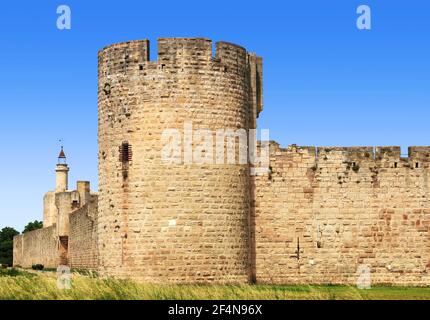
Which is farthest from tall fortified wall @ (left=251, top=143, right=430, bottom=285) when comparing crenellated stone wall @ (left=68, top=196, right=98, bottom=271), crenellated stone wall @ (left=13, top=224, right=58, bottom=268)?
crenellated stone wall @ (left=13, top=224, right=58, bottom=268)

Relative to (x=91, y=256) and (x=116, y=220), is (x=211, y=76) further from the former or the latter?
(x=91, y=256)

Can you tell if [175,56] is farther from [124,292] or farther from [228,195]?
[124,292]

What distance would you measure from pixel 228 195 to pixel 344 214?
4157 millimetres

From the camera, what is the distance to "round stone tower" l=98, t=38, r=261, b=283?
25.0m

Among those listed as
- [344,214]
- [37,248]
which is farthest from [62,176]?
[344,214]

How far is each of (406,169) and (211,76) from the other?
6867 mm

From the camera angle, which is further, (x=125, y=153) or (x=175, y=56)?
(x=125, y=153)

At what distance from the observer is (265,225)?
89.6ft

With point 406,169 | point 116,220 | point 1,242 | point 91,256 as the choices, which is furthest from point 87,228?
point 1,242

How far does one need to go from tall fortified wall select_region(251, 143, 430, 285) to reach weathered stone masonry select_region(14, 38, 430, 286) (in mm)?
30

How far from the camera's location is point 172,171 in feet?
82.4

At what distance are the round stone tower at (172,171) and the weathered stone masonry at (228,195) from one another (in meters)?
0.03

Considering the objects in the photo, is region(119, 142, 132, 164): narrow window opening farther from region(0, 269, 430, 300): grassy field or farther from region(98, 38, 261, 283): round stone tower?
region(0, 269, 430, 300): grassy field

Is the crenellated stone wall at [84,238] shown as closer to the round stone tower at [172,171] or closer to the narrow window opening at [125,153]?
the round stone tower at [172,171]
